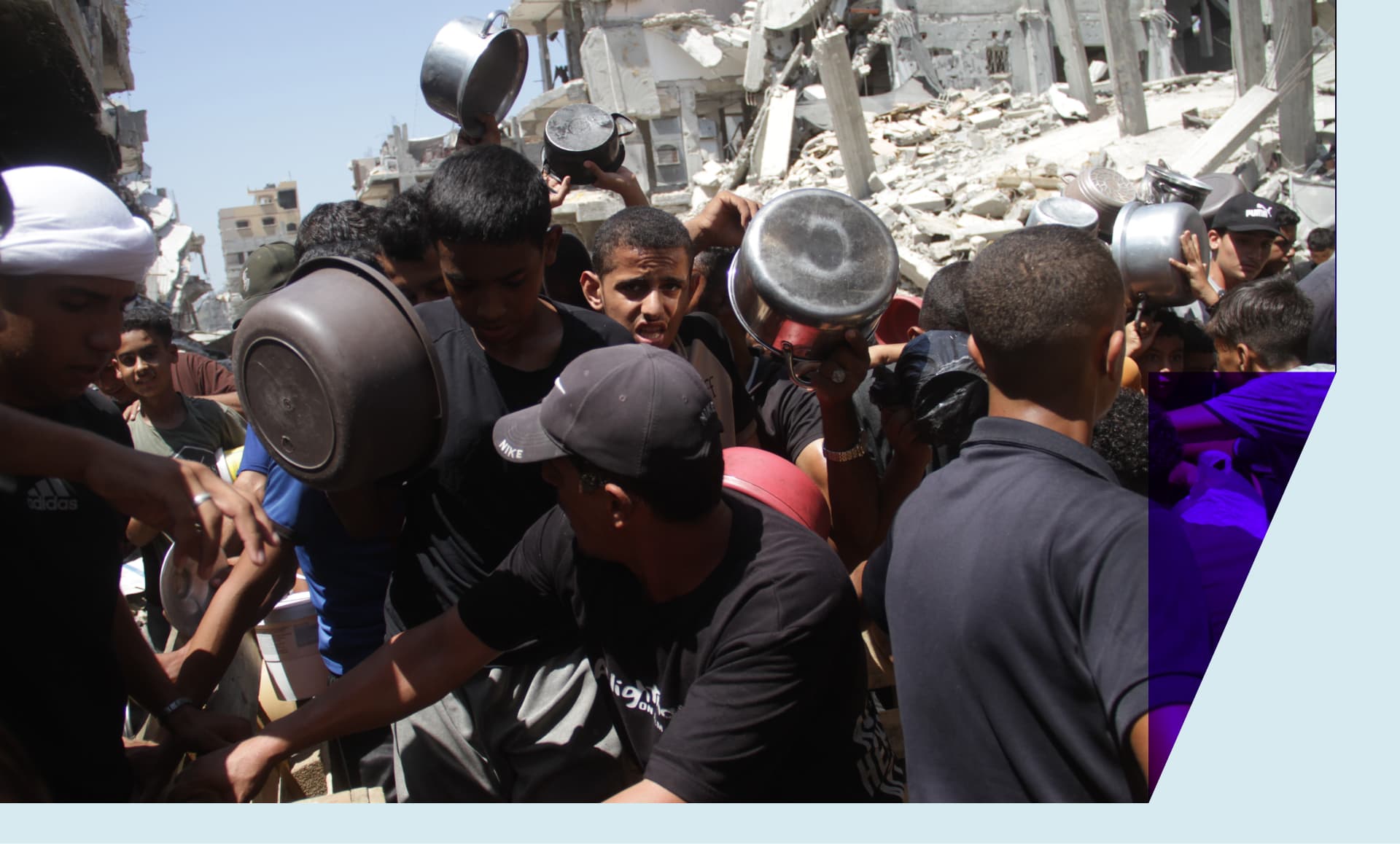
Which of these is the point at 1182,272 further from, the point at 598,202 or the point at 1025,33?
the point at 1025,33

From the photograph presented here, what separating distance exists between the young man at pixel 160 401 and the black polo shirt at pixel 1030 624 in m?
3.36

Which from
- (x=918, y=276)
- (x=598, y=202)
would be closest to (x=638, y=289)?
(x=918, y=276)

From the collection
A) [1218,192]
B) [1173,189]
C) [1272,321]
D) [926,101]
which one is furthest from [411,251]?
[926,101]

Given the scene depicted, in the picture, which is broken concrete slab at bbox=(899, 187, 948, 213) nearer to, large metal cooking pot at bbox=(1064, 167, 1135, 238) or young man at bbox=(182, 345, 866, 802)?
large metal cooking pot at bbox=(1064, 167, 1135, 238)

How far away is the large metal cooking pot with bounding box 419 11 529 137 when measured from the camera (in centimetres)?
390

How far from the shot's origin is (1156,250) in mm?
4168

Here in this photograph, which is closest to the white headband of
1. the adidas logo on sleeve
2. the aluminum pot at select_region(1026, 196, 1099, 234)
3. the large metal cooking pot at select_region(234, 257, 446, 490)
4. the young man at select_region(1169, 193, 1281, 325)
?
the large metal cooking pot at select_region(234, 257, 446, 490)

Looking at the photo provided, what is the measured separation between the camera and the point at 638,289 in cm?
308

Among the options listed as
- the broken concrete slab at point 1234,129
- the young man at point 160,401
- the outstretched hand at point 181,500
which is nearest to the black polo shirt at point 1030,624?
the outstretched hand at point 181,500

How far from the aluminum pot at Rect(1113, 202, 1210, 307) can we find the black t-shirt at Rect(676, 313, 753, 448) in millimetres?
2055

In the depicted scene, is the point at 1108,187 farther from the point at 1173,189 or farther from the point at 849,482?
the point at 849,482

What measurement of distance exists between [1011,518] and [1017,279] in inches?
17.3

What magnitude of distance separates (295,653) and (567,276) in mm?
1603

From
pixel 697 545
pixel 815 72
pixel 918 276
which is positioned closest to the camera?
pixel 697 545
